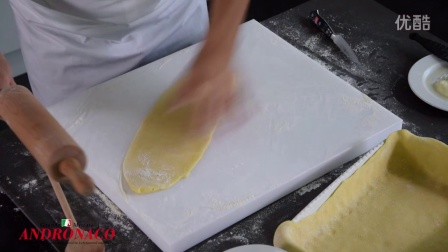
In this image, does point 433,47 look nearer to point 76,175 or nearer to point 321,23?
point 321,23

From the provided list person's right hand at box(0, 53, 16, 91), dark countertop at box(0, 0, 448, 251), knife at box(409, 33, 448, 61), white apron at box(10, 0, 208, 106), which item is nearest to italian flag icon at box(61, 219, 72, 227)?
dark countertop at box(0, 0, 448, 251)

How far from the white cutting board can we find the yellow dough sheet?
7 cm

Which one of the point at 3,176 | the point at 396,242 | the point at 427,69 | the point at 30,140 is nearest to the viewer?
the point at 30,140

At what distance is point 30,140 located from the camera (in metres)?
0.64

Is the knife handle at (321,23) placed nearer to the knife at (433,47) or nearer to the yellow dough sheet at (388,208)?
the knife at (433,47)

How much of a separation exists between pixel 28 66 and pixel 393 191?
30.6 inches

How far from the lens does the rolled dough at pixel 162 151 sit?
940 mm

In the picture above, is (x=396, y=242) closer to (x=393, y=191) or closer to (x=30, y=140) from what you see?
(x=393, y=191)

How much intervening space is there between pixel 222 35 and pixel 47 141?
0.38 meters

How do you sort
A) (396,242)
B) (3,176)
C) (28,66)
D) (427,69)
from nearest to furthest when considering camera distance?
(396,242) → (3,176) → (427,69) → (28,66)

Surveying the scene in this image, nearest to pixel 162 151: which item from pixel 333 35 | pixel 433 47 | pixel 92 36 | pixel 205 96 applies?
pixel 205 96

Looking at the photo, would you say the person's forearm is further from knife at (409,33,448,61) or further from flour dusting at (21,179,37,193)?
knife at (409,33,448,61)

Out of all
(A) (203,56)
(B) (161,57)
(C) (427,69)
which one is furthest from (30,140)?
(C) (427,69)

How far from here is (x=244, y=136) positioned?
3.34 feet
